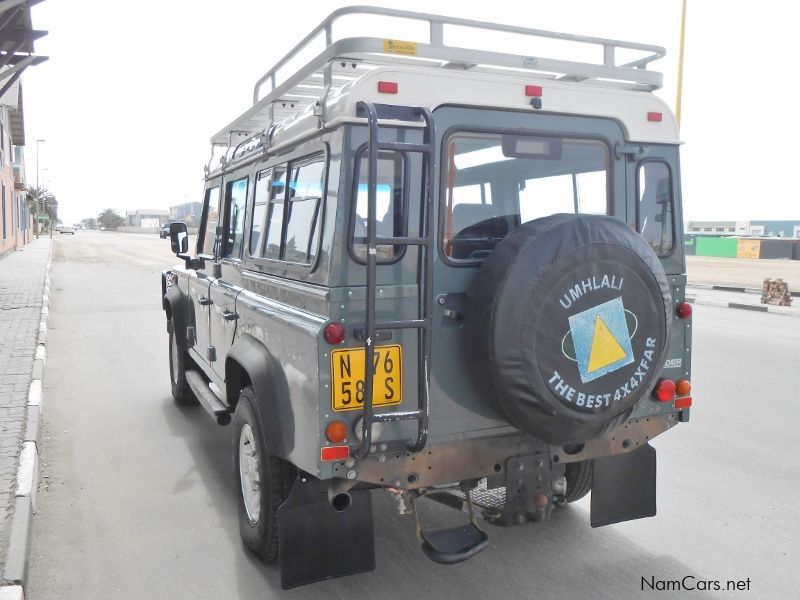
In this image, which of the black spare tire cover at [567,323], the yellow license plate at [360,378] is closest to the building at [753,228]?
the black spare tire cover at [567,323]

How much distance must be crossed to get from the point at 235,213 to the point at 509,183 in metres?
2.30

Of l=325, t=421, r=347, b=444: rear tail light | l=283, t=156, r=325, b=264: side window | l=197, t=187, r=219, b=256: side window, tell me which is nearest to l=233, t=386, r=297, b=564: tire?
l=325, t=421, r=347, b=444: rear tail light

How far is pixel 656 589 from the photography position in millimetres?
3582

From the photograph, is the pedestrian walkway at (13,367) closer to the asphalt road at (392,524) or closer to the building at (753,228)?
the asphalt road at (392,524)

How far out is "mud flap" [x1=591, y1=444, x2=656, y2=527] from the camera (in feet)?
12.6

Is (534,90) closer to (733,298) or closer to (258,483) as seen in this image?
(258,483)

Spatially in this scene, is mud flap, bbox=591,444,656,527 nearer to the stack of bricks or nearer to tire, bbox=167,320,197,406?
tire, bbox=167,320,197,406

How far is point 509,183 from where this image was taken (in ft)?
11.6

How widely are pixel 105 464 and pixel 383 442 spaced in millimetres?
3293

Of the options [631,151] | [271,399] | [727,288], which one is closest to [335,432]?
[271,399]

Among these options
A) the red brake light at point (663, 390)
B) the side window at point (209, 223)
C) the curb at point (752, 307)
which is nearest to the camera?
the red brake light at point (663, 390)

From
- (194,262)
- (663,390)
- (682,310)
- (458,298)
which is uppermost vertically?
(194,262)

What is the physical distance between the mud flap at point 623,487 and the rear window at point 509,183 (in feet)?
4.40

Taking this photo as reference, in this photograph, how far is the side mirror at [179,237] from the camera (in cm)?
629
